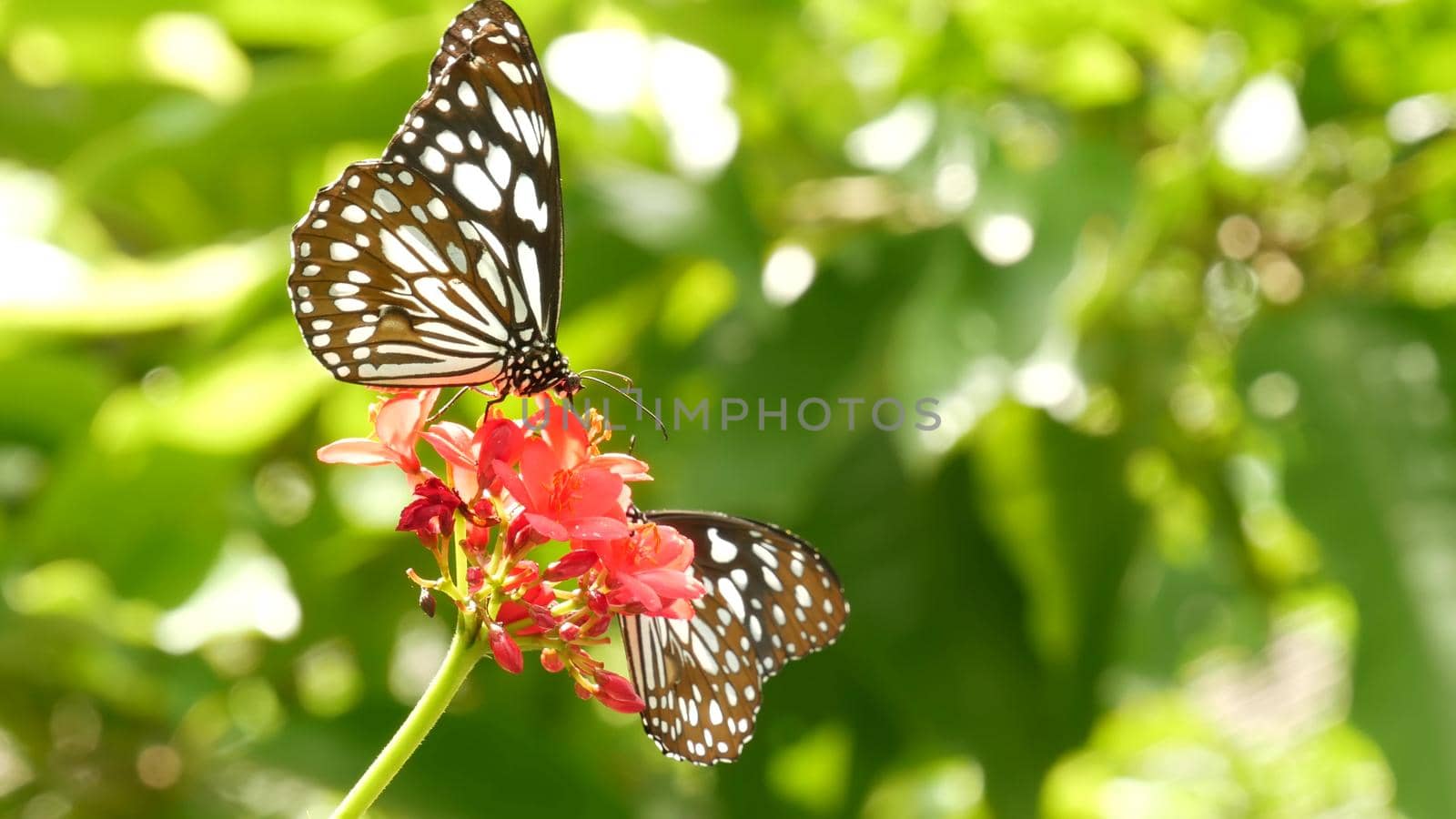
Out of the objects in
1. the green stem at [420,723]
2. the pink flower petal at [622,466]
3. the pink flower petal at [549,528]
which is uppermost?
the pink flower petal at [622,466]

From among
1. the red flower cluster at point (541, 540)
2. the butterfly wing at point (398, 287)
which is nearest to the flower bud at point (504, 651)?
the red flower cluster at point (541, 540)

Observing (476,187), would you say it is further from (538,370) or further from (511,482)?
(511,482)

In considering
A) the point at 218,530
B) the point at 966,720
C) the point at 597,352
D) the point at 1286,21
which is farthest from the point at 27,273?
the point at 1286,21

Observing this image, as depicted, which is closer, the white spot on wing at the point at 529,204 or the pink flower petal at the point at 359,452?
the pink flower petal at the point at 359,452

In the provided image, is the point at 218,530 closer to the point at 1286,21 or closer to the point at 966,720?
the point at 966,720

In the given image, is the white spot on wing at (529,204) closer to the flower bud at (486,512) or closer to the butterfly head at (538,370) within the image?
the butterfly head at (538,370)

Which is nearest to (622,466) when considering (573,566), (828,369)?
(573,566)

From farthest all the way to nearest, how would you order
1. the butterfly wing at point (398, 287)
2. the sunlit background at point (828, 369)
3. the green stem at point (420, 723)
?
the sunlit background at point (828, 369) → the butterfly wing at point (398, 287) → the green stem at point (420, 723)

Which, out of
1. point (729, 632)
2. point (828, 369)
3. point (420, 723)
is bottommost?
point (420, 723)
